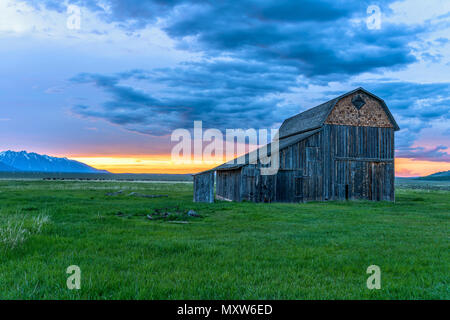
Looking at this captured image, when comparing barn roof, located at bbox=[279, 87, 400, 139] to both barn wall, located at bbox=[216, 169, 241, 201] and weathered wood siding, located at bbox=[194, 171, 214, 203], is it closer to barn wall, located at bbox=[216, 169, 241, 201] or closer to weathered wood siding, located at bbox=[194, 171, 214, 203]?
barn wall, located at bbox=[216, 169, 241, 201]

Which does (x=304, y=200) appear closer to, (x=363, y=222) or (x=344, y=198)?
(x=344, y=198)

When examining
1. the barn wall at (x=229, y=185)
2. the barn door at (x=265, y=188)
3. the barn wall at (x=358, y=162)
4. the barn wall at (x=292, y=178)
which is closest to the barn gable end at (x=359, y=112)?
the barn wall at (x=358, y=162)

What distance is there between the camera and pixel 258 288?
5.76 metres

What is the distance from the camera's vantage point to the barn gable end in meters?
29.3

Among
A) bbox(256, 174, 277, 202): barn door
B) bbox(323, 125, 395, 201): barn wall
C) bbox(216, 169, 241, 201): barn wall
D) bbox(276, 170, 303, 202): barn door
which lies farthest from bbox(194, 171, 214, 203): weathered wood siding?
bbox(323, 125, 395, 201): barn wall

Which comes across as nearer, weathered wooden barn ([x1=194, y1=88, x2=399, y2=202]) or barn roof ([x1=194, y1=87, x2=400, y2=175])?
weathered wooden barn ([x1=194, y1=88, x2=399, y2=202])

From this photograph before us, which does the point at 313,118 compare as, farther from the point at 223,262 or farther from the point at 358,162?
the point at 223,262

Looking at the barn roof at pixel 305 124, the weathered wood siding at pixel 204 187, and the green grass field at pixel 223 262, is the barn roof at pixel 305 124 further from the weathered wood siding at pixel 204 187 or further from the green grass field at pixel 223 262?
the green grass field at pixel 223 262

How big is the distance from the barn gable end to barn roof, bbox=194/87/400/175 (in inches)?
15.1

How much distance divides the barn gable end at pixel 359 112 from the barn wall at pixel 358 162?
48cm

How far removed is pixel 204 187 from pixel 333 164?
39.5ft

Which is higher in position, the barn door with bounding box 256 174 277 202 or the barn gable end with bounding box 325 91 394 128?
the barn gable end with bounding box 325 91 394 128
